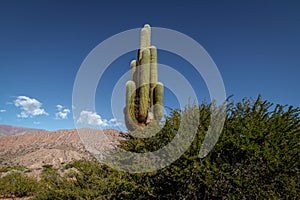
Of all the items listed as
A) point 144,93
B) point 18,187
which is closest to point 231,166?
point 144,93

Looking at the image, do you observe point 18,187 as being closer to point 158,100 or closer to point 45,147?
point 158,100

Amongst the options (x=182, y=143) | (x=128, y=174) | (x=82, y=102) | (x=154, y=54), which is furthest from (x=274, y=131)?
(x=82, y=102)

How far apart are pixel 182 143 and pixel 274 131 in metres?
2.68

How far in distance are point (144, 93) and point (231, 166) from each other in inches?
238

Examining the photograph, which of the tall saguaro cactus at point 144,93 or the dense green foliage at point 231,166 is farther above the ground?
the tall saguaro cactus at point 144,93

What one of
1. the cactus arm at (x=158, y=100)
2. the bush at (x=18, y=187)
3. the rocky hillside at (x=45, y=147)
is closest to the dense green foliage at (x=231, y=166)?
the cactus arm at (x=158, y=100)

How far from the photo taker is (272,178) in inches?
283

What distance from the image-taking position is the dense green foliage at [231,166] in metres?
6.91

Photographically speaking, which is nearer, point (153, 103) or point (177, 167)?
point (177, 167)

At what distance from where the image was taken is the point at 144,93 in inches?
484

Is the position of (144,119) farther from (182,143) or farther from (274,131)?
(274,131)

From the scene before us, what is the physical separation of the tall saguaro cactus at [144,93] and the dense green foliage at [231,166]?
2.68 metres

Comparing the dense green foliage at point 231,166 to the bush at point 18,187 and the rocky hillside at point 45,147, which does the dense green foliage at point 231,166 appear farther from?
the rocky hillside at point 45,147

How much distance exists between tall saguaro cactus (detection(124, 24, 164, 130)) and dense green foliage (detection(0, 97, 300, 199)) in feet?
8.79
